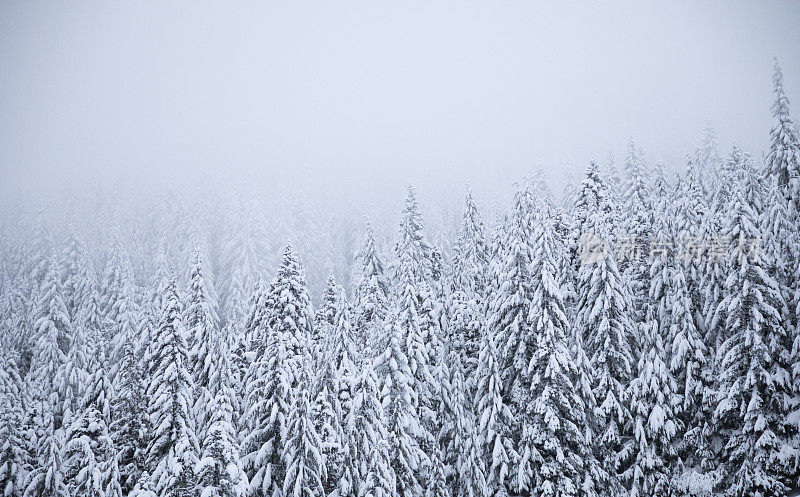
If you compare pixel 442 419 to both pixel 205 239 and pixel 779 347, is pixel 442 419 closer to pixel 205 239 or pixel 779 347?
pixel 779 347

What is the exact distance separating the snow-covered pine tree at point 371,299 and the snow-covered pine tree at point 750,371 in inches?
556

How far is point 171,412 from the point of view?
Answer: 18.2 meters

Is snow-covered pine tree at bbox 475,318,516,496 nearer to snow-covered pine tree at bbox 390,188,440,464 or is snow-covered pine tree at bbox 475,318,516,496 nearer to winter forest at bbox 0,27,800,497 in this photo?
winter forest at bbox 0,27,800,497

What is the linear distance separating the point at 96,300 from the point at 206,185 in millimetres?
49297

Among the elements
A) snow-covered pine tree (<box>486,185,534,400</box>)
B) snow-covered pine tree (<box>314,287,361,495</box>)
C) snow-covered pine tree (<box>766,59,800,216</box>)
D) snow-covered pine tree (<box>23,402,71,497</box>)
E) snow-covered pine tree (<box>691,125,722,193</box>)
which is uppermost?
snow-covered pine tree (<box>691,125,722,193</box>)

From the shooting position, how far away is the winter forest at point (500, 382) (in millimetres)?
18391

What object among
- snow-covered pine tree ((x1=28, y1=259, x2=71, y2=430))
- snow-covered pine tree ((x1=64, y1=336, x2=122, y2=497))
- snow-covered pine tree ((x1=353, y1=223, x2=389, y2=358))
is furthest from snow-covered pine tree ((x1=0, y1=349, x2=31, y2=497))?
snow-covered pine tree ((x1=353, y1=223, x2=389, y2=358))

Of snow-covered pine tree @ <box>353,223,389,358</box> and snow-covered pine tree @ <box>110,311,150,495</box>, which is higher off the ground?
snow-covered pine tree @ <box>353,223,389,358</box>

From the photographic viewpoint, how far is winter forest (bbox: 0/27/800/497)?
1839 centimetres

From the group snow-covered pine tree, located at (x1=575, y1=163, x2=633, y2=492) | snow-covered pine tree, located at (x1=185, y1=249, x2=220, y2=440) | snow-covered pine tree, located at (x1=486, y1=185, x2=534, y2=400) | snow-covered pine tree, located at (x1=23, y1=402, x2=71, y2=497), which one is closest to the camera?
snow-covered pine tree, located at (x1=23, y1=402, x2=71, y2=497)

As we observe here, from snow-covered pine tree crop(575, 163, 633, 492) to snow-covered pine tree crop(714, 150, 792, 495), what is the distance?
3.44 m

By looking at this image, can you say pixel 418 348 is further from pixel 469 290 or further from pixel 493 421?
pixel 469 290

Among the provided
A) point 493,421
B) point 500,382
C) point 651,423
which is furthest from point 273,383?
point 651,423

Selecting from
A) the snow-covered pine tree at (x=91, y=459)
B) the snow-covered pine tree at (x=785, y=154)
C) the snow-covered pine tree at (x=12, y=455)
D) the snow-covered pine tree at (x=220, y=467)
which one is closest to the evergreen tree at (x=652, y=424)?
the snow-covered pine tree at (x=785, y=154)
